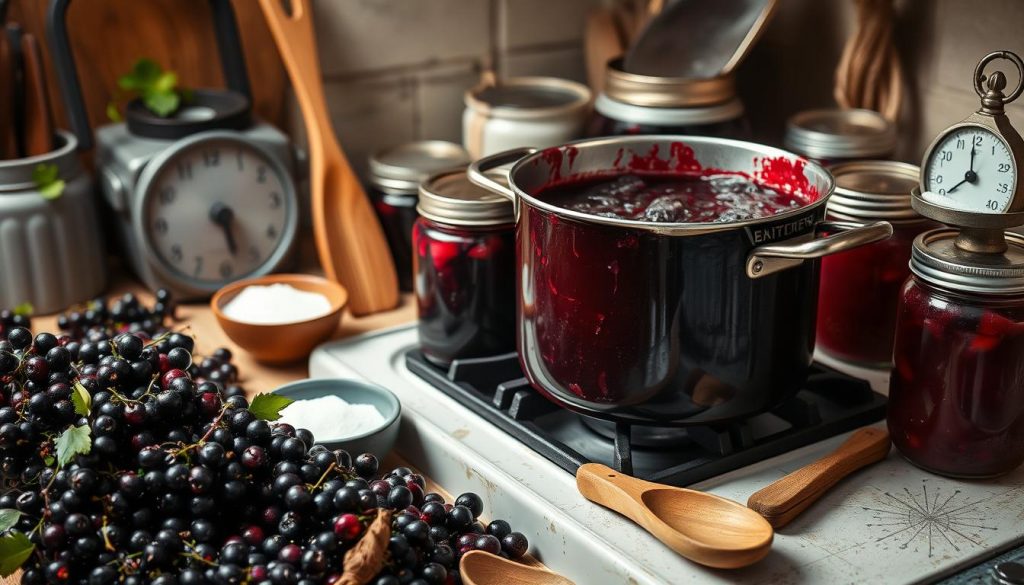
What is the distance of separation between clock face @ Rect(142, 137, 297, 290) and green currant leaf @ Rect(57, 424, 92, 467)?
0.59 meters

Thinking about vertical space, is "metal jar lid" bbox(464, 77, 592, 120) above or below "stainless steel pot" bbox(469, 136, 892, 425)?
above

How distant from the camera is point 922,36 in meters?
1.40

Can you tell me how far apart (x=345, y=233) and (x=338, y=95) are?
0.25m

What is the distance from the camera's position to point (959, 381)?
950mm

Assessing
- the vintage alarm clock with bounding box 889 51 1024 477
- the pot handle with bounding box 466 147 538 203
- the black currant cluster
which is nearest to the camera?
the black currant cluster

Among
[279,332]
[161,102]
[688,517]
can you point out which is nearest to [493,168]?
[279,332]

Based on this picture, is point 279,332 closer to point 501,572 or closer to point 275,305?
point 275,305

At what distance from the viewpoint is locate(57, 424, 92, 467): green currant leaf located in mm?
839

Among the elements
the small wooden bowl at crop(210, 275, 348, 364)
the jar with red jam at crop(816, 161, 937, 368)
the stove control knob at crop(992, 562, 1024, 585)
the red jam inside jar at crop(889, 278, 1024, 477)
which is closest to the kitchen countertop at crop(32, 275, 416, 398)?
the small wooden bowl at crop(210, 275, 348, 364)

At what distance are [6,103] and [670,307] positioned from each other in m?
0.93

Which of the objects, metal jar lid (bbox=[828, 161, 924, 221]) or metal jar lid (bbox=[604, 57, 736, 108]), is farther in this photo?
metal jar lid (bbox=[604, 57, 736, 108])

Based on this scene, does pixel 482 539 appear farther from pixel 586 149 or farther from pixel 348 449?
pixel 586 149

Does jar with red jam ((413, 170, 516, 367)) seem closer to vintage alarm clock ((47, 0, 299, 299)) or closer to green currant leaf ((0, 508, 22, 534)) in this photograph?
vintage alarm clock ((47, 0, 299, 299))

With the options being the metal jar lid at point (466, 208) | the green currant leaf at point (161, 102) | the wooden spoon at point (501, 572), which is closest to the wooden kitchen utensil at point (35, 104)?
the green currant leaf at point (161, 102)
